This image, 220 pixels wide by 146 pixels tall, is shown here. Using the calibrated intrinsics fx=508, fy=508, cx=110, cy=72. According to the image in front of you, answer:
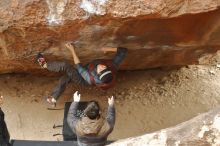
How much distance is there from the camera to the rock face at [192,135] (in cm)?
428

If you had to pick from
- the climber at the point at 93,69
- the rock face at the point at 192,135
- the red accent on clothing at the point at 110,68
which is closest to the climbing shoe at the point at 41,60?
the climber at the point at 93,69

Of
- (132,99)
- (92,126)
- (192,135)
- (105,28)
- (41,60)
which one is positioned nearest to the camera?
(192,135)

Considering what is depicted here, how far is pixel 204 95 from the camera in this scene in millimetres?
7488

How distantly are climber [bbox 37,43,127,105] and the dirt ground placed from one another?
0.81 metres

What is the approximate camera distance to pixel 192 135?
433 cm

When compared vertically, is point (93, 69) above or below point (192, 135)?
above

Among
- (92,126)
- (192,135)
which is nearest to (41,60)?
(92,126)

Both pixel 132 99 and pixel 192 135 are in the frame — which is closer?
pixel 192 135

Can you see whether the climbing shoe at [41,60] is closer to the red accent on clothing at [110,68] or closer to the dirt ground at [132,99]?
the red accent on clothing at [110,68]

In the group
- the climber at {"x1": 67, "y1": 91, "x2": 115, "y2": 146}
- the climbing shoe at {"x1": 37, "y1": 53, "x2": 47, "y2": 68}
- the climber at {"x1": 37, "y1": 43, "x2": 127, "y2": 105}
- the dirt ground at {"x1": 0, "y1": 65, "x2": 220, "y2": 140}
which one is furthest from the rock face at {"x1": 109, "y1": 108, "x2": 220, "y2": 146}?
the dirt ground at {"x1": 0, "y1": 65, "x2": 220, "y2": 140}

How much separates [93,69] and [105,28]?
0.51m

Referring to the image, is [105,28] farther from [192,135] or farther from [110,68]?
[192,135]

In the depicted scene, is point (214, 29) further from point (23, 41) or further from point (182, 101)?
point (23, 41)

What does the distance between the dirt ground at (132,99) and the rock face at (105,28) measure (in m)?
0.59
